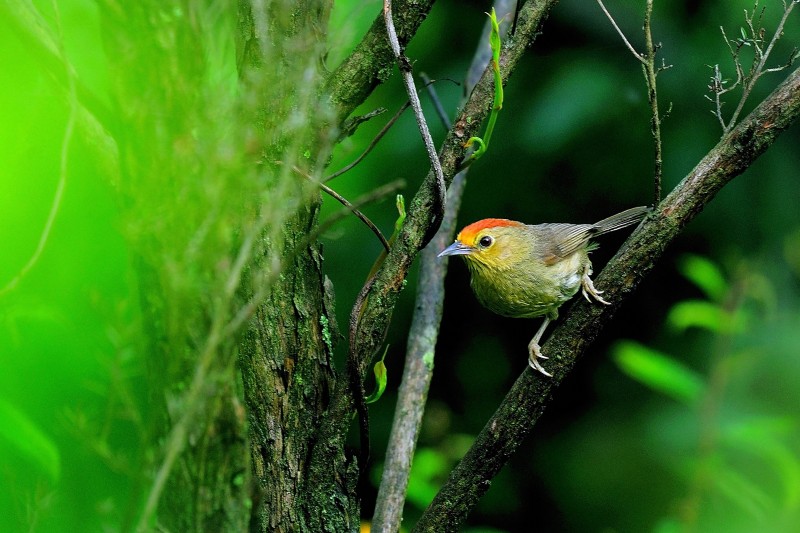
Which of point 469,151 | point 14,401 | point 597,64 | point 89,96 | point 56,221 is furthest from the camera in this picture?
point 597,64

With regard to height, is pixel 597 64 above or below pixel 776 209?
above

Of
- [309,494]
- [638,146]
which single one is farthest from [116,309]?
[638,146]

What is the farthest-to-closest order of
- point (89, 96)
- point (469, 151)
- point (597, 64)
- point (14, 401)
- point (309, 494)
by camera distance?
1. point (597, 64)
2. point (469, 151)
3. point (309, 494)
4. point (89, 96)
5. point (14, 401)

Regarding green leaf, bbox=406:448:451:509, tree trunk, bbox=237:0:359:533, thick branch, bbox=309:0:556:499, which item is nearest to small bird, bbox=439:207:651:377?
green leaf, bbox=406:448:451:509

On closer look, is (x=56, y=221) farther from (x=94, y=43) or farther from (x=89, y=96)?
(x=94, y=43)

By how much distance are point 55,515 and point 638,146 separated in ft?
10.7

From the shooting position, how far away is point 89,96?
1927 millimetres

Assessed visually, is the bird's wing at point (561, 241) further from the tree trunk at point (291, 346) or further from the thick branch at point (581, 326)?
the tree trunk at point (291, 346)

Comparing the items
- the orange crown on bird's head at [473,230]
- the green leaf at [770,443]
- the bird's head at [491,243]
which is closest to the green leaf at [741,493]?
the green leaf at [770,443]

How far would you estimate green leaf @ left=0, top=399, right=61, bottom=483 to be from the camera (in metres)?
1.16

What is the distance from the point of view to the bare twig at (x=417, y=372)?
2543 mm

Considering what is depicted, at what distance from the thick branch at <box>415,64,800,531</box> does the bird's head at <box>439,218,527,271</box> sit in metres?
1.06

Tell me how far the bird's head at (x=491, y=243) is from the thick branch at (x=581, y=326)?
106cm

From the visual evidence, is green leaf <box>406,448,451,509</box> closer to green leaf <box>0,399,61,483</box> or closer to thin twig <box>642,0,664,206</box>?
thin twig <box>642,0,664,206</box>
